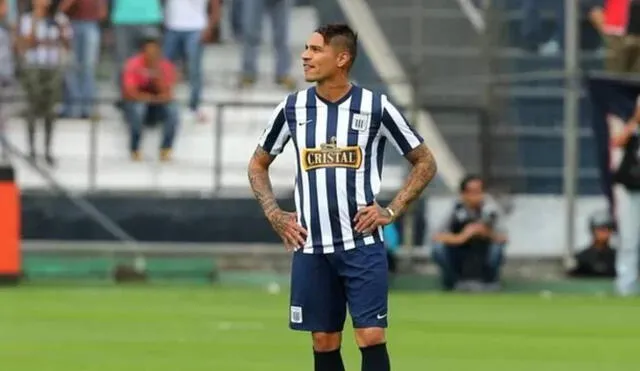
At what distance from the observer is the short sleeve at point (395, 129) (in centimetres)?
961

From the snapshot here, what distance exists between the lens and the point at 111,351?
1427 centimetres

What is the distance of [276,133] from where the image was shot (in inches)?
384

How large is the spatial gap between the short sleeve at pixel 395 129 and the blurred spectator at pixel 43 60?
48.8 feet

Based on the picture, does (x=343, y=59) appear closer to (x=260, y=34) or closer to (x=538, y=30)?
(x=538, y=30)

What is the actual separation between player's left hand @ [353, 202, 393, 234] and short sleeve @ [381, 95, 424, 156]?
372mm

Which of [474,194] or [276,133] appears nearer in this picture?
[276,133]

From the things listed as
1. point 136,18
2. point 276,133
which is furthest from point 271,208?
point 136,18

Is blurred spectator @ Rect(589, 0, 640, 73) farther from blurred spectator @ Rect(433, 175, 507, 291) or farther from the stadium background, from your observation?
blurred spectator @ Rect(433, 175, 507, 291)

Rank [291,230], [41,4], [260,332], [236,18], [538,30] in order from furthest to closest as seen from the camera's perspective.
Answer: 1. [236,18]
2. [41,4]
3. [538,30]
4. [260,332]
5. [291,230]

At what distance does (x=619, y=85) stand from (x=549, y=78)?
1105 millimetres

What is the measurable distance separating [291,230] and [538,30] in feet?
49.7

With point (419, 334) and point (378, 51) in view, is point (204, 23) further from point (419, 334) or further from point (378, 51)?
point (419, 334)

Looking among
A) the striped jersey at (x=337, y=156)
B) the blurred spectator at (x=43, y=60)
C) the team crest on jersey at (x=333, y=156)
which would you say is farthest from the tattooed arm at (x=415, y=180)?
the blurred spectator at (x=43, y=60)

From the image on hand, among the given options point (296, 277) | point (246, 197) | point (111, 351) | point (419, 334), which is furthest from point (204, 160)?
point (296, 277)
